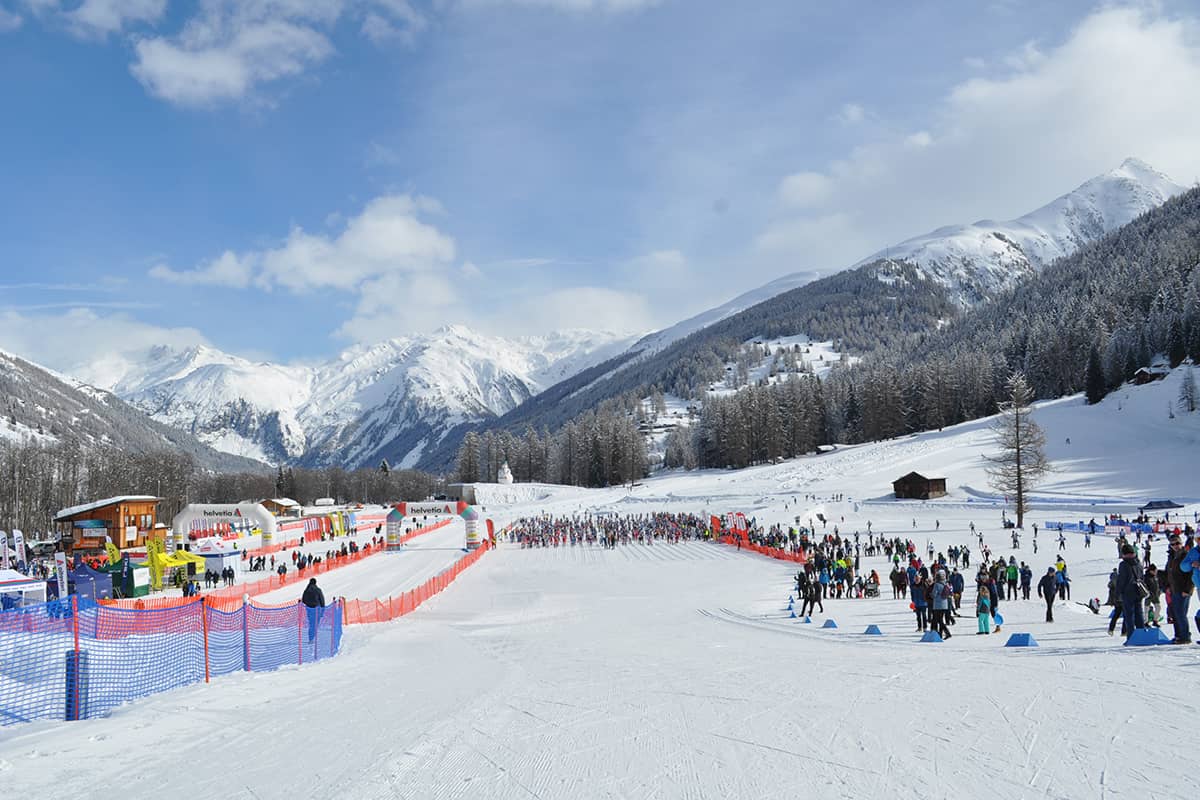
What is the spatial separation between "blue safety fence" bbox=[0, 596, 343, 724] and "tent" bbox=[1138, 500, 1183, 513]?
4810cm

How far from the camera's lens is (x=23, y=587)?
72.3ft

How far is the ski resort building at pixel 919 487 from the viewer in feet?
191

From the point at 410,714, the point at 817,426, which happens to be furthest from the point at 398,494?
the point at 410,714

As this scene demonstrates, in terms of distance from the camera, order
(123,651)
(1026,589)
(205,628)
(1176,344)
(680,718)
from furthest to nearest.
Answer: (1176,344) → (1026,589) → (205,628) → (123,651) → (680,718)

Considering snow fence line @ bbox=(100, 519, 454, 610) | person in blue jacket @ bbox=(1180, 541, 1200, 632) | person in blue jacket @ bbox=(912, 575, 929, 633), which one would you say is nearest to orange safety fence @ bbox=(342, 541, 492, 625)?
snow fence line @ bbox=(100, 519, 454, 610)

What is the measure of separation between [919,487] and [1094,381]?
38672 mm

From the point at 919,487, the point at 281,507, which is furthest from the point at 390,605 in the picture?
the point at 281,507

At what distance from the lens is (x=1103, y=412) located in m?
77.4

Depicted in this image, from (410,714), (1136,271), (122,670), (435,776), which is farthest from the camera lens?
(1136,271)

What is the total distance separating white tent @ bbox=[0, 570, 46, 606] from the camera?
21.0 meters

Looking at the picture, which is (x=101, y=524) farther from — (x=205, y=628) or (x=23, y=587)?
(x=205, y=628)

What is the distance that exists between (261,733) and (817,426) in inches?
3886

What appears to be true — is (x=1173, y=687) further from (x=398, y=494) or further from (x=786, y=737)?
(x=398, y=494)

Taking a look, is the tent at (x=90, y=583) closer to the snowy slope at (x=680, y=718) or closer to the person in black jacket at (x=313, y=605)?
the snowy slope at (x=680, y=718)
